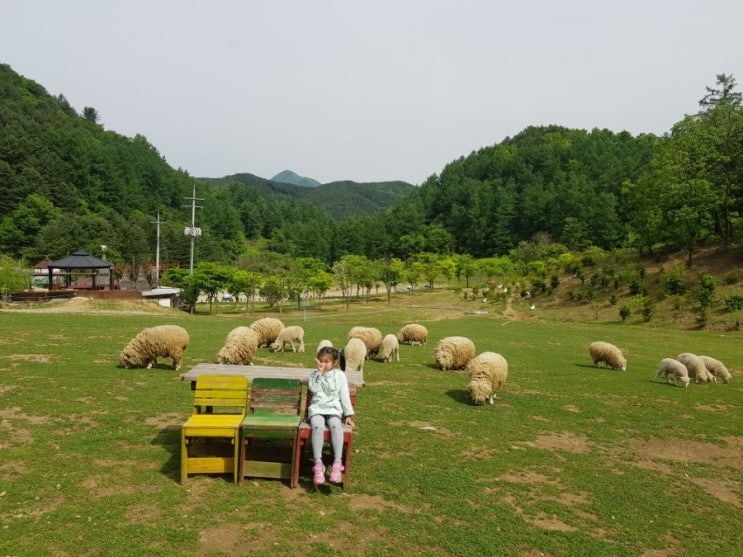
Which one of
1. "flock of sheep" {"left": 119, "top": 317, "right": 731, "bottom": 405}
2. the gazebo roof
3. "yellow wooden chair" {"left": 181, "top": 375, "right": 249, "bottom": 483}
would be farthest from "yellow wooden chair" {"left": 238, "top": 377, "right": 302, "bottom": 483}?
the gazebo roof

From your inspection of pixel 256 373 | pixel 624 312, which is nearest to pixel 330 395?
pixel 256 373

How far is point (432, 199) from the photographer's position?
144500 millimetres

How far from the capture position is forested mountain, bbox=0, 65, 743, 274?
47844mm

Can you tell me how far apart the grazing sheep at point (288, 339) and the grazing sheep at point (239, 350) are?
3.15m

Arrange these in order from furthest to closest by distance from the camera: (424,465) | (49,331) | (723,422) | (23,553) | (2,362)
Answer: (49,331), (2,362), (723,422), (424,465), (23,553)

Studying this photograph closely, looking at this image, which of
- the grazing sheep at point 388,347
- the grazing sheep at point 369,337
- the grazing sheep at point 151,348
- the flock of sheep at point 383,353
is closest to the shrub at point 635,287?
the flock of sheep at point 383,353

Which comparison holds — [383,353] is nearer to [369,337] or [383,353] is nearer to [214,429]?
[369,337]

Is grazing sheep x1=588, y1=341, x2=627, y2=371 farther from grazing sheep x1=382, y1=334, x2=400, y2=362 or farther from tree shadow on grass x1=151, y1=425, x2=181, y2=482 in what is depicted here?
tree shadow on grass x1=151, y1=425, x2=181, y2=482

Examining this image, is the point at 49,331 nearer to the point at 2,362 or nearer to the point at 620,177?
the point at 2,362

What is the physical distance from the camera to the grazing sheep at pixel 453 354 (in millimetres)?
16859

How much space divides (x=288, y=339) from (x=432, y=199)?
5139 inches

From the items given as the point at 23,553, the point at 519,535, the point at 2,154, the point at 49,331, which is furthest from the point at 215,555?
the point at 2,154

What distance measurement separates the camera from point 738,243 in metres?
45.4

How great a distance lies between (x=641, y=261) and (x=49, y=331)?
5294cm
